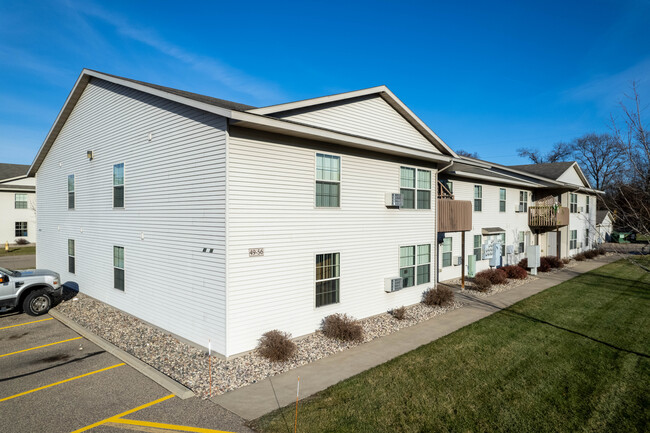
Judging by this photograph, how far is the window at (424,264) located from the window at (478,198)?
7.46m

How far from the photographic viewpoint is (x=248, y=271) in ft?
28.5

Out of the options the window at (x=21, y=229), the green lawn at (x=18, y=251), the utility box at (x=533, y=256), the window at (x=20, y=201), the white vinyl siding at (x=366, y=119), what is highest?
the white vinyl siding at (x=366, y=119)

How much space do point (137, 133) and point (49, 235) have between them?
32.6 feet

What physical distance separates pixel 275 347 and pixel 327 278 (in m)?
2.78

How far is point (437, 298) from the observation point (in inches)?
547

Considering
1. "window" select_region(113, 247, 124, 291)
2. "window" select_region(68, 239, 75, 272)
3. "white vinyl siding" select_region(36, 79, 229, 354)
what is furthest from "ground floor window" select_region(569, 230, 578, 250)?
"window" select_region(68, 239, 75, 272)

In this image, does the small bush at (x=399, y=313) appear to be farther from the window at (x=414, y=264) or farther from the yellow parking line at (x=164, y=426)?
the yellow parking line at (x=164, y=426)

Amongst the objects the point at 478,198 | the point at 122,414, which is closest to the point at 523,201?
the point at 478,198

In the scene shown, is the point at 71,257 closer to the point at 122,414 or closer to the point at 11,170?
the point at 122,414

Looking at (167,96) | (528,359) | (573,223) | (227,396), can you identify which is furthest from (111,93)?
(573,223)

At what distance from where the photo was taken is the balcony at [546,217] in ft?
80.0

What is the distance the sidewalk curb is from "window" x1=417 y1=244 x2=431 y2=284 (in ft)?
31.9

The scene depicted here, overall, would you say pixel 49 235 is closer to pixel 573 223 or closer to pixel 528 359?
pixel 528 359

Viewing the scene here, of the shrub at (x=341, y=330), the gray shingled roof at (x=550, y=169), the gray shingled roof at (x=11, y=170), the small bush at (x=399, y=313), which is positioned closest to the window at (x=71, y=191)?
the shrub at (x=341, y=330)
